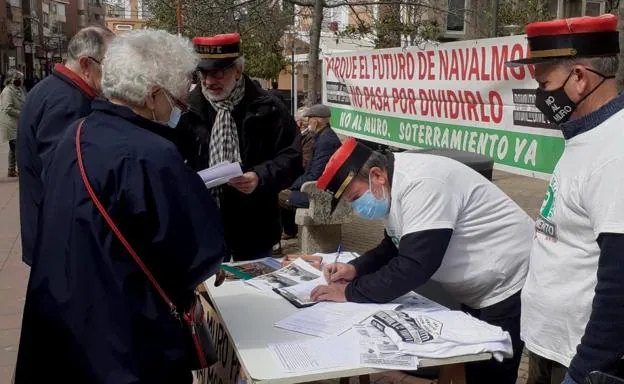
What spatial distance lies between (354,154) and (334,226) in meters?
3.83

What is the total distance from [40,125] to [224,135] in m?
0.86

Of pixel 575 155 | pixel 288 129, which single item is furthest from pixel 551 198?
pixel 288 129

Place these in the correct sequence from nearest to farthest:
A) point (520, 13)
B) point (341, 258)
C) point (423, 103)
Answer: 1. point (341, 258)
2. point (423, 103)
3. point (520, 13)

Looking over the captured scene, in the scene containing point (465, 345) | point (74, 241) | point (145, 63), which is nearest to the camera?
point (74, 241)

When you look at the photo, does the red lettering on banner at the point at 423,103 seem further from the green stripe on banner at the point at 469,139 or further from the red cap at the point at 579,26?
the red cap at the point at 579,26

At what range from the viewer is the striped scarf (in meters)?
3.37

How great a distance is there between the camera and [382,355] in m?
2.09

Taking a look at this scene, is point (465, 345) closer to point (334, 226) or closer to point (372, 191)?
point (372, 191)

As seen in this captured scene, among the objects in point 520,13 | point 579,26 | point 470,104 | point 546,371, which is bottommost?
point 546,371

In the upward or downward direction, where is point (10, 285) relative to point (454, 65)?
downward

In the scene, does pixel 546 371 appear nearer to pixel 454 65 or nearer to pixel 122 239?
pixel 122 239

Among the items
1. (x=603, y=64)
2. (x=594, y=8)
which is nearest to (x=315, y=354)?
(x=603, y=64)

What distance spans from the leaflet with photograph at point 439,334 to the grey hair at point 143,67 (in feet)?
3.32

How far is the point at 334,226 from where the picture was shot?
6266 mm
